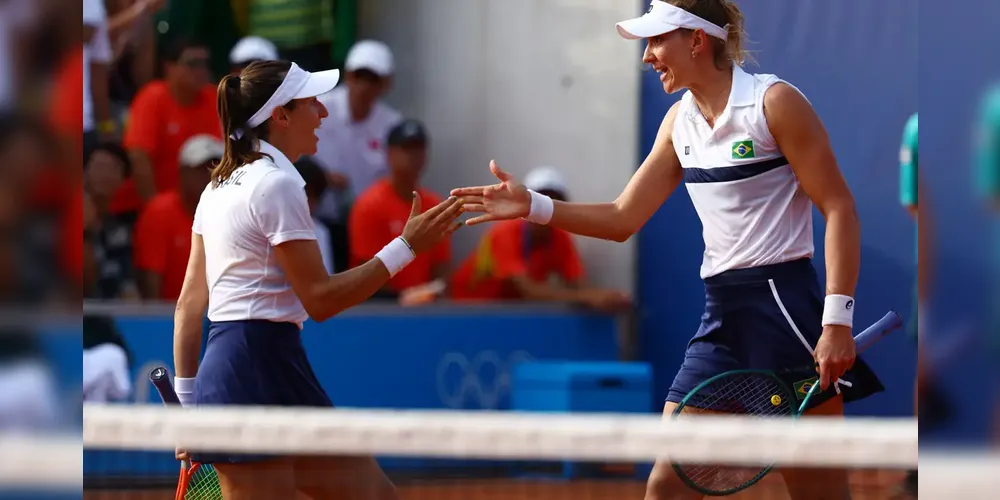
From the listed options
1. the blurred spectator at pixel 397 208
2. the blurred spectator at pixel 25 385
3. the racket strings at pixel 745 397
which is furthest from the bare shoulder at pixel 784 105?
the blurred spectator at pixel 397 208

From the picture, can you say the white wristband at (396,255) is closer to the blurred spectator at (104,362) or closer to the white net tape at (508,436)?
the white net tape at (508,436)

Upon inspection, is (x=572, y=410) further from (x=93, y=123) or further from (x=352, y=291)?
(x=352, y=291)

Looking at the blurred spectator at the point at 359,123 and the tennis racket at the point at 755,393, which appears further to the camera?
the blurred spectator at the point at 359,123

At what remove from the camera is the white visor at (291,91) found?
12.4 ft

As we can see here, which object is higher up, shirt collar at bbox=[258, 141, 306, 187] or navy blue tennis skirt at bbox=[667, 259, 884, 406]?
shirt collar at bbox=[258, 141, 306, 187]

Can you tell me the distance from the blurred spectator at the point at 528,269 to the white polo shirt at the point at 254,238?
3.73 m

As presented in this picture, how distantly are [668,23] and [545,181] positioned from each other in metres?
3.63

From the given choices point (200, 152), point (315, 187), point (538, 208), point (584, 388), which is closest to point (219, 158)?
point (200, 152)

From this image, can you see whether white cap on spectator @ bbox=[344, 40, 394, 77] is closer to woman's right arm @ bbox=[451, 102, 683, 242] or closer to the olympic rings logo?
the olympic rings logo

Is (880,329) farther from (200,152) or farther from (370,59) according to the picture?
(370,59)

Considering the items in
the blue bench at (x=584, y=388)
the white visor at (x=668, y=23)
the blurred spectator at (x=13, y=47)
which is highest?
the white visor at (x=668, y=23)

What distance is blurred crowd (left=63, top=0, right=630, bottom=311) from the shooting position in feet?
22.4

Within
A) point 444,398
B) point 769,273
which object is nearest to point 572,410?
point 444,398


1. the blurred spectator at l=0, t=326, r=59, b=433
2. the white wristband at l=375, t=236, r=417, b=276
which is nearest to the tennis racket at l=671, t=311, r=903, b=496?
the white wristband at l=375, t=236, r=417, b=276
